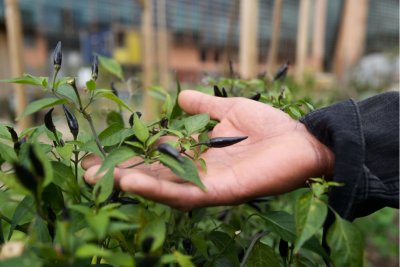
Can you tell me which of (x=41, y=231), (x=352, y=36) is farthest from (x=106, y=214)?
(x=352, y=36)

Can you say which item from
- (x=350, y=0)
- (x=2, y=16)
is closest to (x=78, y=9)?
(x=2, y=16)

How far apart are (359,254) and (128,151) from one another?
0.31m

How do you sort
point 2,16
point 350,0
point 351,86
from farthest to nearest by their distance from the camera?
point 2,16, point 350,0, point 351,86

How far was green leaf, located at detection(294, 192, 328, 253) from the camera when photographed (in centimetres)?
46

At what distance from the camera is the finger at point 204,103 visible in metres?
0.80

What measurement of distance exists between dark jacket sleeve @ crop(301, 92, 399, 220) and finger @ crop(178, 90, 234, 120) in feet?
0.53

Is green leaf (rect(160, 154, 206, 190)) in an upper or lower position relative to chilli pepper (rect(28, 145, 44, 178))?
lower

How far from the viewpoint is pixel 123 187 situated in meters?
0.52

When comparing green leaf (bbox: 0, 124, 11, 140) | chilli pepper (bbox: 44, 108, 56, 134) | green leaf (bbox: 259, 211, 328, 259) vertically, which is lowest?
green leaf (bbox: 259, 211, 328, 259)

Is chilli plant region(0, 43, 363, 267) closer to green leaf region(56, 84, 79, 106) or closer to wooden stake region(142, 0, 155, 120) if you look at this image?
green leaf region(56, 84, 79, 106)

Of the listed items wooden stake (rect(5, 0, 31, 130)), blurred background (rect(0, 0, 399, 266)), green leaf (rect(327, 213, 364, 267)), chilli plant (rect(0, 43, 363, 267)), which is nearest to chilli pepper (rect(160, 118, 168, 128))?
chilli plant (rect(0, 43, 363, 267))

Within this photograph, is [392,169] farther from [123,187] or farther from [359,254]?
[123,187]

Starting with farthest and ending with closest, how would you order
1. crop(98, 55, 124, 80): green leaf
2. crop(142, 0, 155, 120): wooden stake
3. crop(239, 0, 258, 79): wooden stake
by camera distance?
crop(142, 0, 155, 120): wooden stake < crop(239, 0, 258, 79): wooden stake < crop(98, 55, 124, 80): green leaf

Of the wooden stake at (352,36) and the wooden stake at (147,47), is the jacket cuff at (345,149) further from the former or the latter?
the wooden stake at (352,36)
